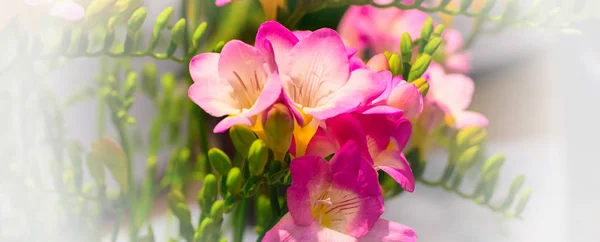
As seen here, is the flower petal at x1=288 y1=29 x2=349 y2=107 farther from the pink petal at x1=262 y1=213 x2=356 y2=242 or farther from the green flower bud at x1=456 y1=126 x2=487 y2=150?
the green flower bud at x1=456 y1=126 x2=487 y2=150

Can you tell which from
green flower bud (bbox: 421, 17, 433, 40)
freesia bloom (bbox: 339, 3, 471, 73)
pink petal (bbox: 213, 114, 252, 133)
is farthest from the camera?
freesia bloom (bbox: 339, 3, 471, 73)

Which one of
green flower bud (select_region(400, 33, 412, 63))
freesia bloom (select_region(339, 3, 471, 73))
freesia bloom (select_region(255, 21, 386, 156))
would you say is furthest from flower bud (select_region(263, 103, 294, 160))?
freesia bloom (select_region(339, 3, 471, 73))

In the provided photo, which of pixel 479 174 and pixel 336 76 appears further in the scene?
pixel 479 174

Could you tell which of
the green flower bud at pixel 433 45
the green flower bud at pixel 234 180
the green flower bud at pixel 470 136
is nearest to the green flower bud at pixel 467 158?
the green flower bud at pixel 470 136

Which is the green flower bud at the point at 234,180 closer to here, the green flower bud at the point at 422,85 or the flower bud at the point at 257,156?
the flower bud at the point at 257,156

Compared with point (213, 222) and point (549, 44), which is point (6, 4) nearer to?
point (213, 222)

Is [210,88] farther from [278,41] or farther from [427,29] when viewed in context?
[427,29]

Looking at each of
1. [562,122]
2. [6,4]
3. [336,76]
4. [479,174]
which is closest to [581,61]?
[562,122]
